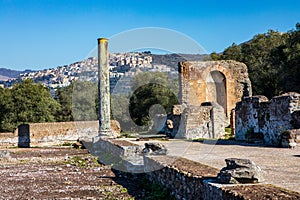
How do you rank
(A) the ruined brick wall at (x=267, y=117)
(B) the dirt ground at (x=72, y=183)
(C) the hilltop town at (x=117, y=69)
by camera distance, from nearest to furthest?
(B) the dirt ground at (x=72, y=183) → (A) the ruined brick wall at (x=267, y=117) → (C) the hilltop town at (x=117, y=69)

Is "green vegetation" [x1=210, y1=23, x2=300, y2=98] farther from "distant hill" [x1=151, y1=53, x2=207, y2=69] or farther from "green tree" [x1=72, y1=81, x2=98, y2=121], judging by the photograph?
"green tree" [x1=72, y1=81, x2=98, y2=121]

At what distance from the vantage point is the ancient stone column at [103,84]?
776 inches

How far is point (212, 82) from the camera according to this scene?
98.1 ft

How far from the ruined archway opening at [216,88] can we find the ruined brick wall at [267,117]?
1267 cm

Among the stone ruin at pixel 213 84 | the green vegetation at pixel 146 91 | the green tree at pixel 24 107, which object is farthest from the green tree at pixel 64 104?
the stone ruin at pixel 213 84

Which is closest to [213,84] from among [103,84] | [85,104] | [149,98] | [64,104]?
[149,98]

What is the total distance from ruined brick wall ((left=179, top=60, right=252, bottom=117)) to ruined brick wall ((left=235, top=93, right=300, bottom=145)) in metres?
11.4

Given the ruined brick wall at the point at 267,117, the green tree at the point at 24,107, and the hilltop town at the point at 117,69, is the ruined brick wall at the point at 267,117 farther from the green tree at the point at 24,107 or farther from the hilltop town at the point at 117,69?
the green tree at the point at 24,107

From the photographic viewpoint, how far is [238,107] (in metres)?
16.6

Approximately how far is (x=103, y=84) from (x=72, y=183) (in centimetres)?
1003

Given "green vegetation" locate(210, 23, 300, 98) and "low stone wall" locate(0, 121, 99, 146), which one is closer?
"low stone wall" locate(0, 121, 99, 146)

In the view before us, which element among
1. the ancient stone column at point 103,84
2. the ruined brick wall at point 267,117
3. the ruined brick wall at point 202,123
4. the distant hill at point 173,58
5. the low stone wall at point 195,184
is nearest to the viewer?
the low stone wall at point 195,184

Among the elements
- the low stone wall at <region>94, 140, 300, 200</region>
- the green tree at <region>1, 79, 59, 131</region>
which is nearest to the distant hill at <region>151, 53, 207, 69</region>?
the green tree at <region>1, 79, 59, 131</region>

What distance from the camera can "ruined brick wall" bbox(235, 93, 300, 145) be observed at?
1307 cm
